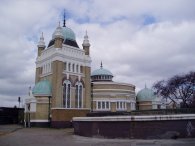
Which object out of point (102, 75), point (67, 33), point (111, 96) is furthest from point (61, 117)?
point (102, 75)

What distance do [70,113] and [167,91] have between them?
19756 mm

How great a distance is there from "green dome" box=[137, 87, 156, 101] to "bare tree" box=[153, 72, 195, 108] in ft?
26.6

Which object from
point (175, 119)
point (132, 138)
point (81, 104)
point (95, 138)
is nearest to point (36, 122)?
point (81, 104)

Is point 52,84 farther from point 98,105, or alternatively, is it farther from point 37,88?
point 98,105

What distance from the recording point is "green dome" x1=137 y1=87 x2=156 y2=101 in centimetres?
6222

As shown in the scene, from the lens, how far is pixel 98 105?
53.5 meters

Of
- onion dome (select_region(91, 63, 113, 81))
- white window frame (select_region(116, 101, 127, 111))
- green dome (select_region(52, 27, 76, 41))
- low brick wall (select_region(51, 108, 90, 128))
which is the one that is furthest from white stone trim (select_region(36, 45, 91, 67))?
white window frame (select_region(116, 101, 127, 111))

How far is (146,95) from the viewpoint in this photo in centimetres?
6250

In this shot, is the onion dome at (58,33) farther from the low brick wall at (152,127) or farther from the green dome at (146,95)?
the low brick wall at (152,127)

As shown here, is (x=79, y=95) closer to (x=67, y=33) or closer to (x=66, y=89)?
(x=66, y=89)

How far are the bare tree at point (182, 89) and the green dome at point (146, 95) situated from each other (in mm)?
8103

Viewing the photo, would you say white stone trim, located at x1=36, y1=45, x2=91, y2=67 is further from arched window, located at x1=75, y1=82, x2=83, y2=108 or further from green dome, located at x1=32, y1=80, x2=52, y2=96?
green dome, located at x1=32, y1=80, x2=52, y2=96

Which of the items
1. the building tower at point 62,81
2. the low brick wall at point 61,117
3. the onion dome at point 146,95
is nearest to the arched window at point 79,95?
the building tower at point 62,81

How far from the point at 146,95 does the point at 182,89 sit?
13196 mm
